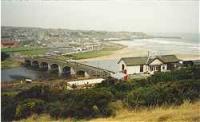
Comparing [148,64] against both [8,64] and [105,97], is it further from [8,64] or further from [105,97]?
[8,64]

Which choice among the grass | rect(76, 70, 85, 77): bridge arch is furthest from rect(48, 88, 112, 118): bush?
the grass

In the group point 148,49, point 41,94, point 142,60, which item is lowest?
point 41,94

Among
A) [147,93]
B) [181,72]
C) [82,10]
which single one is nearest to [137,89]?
[147,93]

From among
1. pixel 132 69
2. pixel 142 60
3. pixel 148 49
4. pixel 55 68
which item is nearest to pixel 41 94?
pixel 55 68

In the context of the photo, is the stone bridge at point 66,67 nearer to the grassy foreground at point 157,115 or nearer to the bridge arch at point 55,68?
the bridge arch at point 55,68

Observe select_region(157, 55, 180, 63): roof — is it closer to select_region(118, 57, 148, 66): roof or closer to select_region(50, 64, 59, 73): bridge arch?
select_region(118, 57, 148, 66): roof

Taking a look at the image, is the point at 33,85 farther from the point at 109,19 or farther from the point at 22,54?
the point at 109,19

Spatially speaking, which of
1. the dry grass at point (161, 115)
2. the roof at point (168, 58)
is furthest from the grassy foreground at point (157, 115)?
the roof at point (168, 58)
